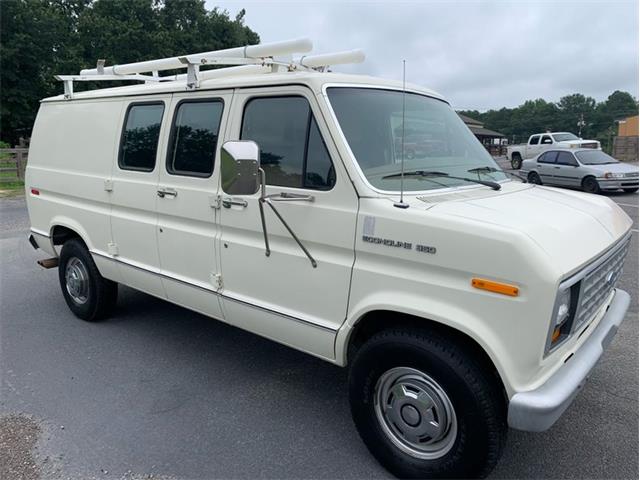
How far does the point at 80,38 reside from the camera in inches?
1400

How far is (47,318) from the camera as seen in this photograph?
536 centimetres

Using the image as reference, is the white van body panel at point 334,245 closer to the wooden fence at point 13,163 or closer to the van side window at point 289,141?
the van side window at point 289,141

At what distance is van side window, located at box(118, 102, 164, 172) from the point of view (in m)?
4.16

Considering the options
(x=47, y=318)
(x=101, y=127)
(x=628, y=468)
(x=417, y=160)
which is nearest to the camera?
A: (x=628, y=468)

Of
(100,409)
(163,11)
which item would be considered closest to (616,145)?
(163,11)

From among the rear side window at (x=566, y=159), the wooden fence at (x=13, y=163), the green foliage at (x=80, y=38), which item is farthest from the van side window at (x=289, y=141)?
the green foliage at (x=80, y=38)

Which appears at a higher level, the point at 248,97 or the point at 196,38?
the point at 196,38

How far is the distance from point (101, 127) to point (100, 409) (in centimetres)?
253

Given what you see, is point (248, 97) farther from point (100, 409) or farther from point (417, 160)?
point (100, 409)

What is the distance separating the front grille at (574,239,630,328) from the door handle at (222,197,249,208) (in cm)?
206

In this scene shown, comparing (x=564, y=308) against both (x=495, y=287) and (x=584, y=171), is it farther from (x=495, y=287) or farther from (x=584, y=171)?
(x=584, y=171)

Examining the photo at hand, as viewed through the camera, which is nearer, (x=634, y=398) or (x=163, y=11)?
(x=634, y=398)

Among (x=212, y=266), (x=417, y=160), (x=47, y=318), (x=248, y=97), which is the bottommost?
(x=47, y=318)

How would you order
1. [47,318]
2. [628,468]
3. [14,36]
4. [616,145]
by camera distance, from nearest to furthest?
[628,468]
[47,318]
[14,36]
[616,145]
